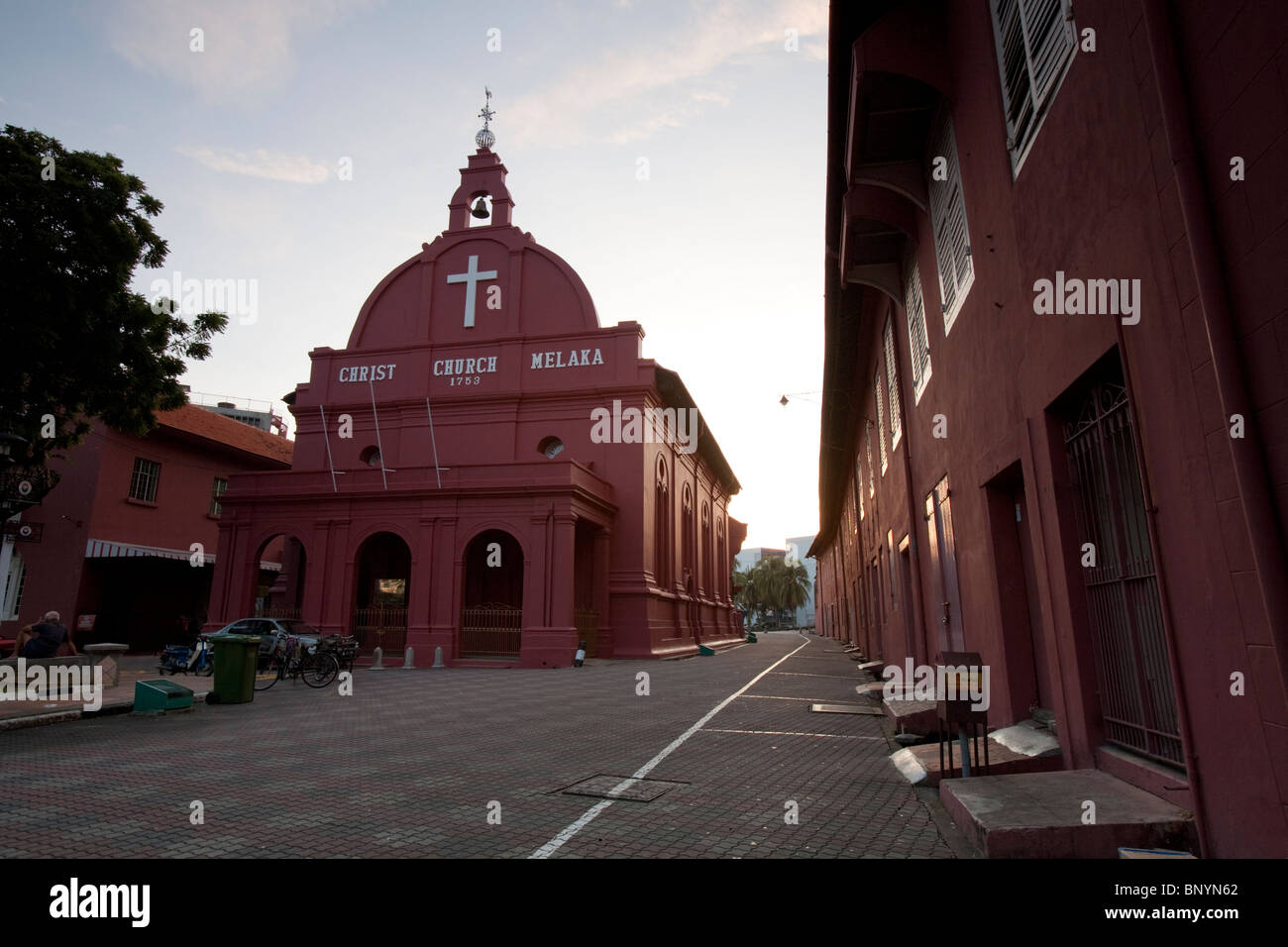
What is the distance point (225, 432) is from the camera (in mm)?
30141

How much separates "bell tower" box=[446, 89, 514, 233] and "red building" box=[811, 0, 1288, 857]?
24464mm

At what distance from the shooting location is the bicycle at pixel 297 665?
15.5 metres

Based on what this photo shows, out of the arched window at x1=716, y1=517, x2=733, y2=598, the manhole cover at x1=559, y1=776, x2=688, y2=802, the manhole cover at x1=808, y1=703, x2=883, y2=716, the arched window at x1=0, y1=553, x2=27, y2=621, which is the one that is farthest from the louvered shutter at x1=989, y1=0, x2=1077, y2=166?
the arched window at x1=716, y1=517, x2=733, y2=598

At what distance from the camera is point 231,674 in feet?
39.4

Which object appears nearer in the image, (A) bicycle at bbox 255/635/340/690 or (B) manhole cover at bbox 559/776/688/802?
(B) manhole cover at bbox 559/776/688/802

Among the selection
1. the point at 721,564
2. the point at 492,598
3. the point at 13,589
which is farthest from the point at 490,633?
the point at 721,564

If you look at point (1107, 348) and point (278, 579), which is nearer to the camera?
point (1107, 348)

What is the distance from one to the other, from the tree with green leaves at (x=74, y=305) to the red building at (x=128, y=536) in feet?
34.6

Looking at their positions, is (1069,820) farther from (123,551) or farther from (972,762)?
(123,551)

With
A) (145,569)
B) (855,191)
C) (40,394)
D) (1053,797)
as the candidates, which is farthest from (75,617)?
(1053,797)

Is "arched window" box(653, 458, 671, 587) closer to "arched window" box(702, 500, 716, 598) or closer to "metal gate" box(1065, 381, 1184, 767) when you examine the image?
"arched window" box(702, 500, 716, 598)

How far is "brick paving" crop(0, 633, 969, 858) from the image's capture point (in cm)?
432

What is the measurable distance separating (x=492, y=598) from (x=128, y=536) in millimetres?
13028
